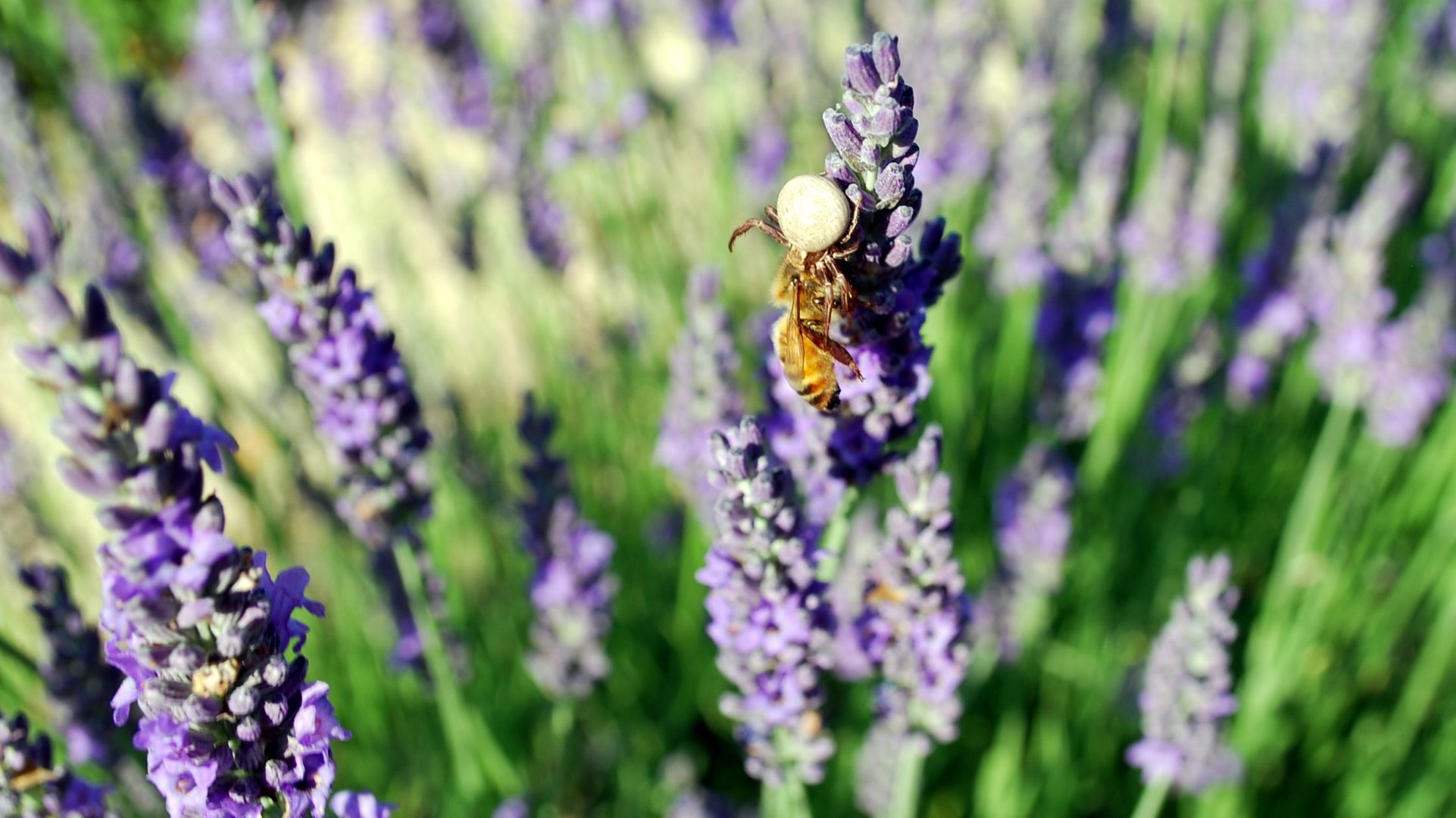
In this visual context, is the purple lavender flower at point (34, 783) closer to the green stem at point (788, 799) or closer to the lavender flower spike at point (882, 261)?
the green stem at point (788, 799)

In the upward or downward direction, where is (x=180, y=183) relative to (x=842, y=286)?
upward

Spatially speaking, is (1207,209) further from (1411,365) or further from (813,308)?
(813,308)

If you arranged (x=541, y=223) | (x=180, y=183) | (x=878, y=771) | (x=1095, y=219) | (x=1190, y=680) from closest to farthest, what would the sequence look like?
1. (x=1190, y=680)
2. (x=878, y=771)
3. (x=1095, y=219)
4. (x=180, y=183)
5. (x=541, y=223)

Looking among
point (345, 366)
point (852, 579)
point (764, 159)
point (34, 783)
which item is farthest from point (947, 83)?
point (34, 783)

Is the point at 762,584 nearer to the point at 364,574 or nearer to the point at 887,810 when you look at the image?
the point at 887,810

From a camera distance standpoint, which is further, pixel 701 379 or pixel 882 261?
pixel 701 379

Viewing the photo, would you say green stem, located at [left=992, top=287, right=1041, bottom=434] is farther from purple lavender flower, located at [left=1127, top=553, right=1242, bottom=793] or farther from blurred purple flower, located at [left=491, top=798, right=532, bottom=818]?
blurred purple flower, located at [left=491, top=798, right=532, bottom=818]
